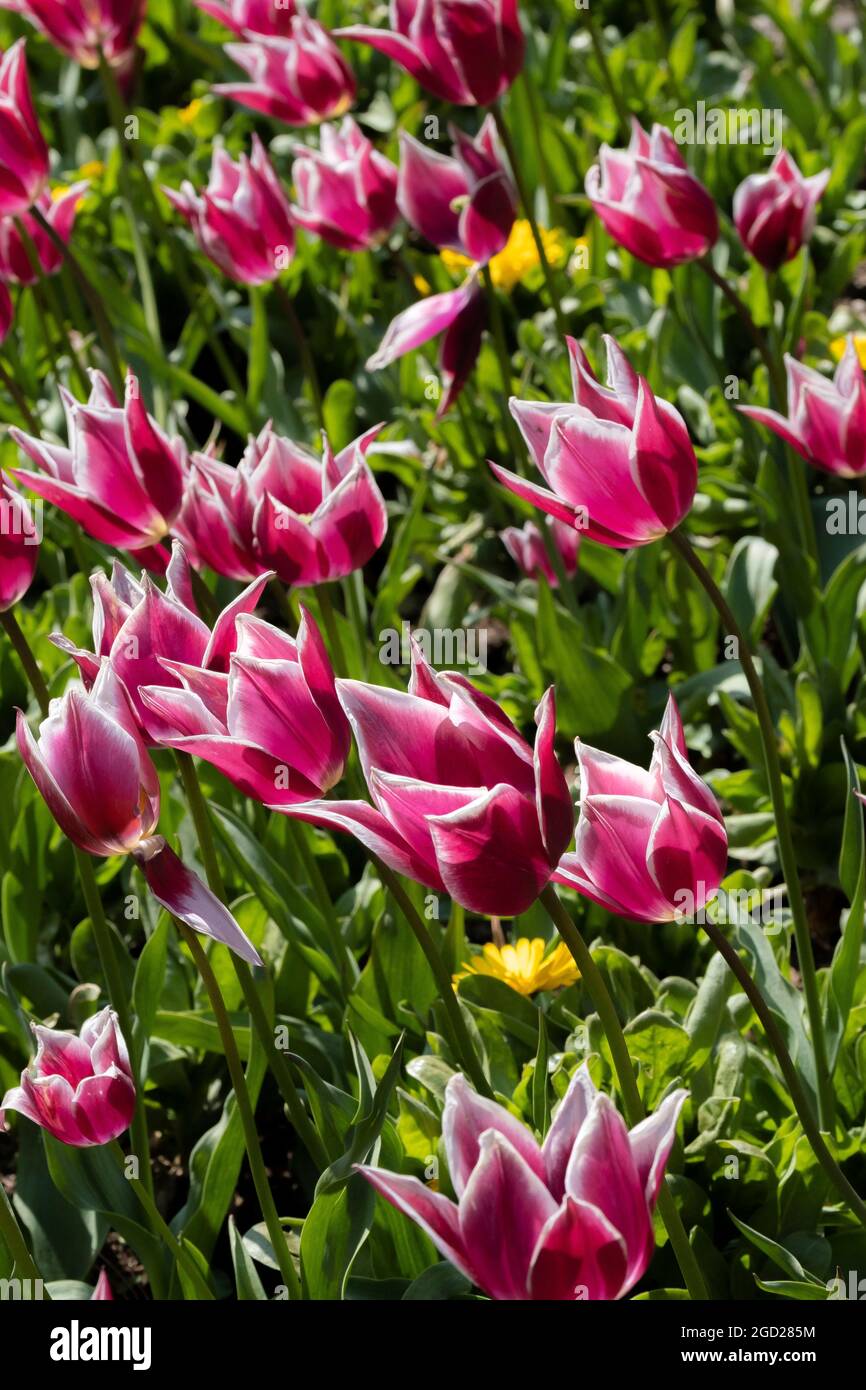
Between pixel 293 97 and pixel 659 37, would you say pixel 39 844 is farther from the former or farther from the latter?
pixel 659 37

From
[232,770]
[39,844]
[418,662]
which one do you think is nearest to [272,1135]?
[39,844]

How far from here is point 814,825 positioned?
2.41 meters

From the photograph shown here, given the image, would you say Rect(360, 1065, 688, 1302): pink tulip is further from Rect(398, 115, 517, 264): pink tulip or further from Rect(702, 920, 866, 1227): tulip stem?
Rect(398, 115, 517, 264): pink tulip

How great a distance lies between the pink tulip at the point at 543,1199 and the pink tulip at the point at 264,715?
1.11ft

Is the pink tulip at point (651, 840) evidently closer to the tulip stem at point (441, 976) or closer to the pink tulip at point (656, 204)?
the tulip stem at point (441, 976)

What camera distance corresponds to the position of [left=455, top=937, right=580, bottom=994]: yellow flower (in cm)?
195

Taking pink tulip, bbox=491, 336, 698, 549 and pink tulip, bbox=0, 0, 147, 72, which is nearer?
pink tulip, bbox=491, 336, 698, 549

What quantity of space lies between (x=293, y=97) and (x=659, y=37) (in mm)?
1751

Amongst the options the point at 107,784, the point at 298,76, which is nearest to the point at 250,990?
the point at 107,784

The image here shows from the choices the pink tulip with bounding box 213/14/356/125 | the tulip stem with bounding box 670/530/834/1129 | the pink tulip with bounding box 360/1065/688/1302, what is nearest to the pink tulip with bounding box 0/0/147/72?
the pink tulip with bounding box 213/14/356/125

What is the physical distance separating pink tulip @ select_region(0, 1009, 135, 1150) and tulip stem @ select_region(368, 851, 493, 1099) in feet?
0.90

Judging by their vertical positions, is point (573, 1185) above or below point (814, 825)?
below

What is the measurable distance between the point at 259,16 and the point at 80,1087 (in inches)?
87.8

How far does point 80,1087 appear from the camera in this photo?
1332 millimetres
